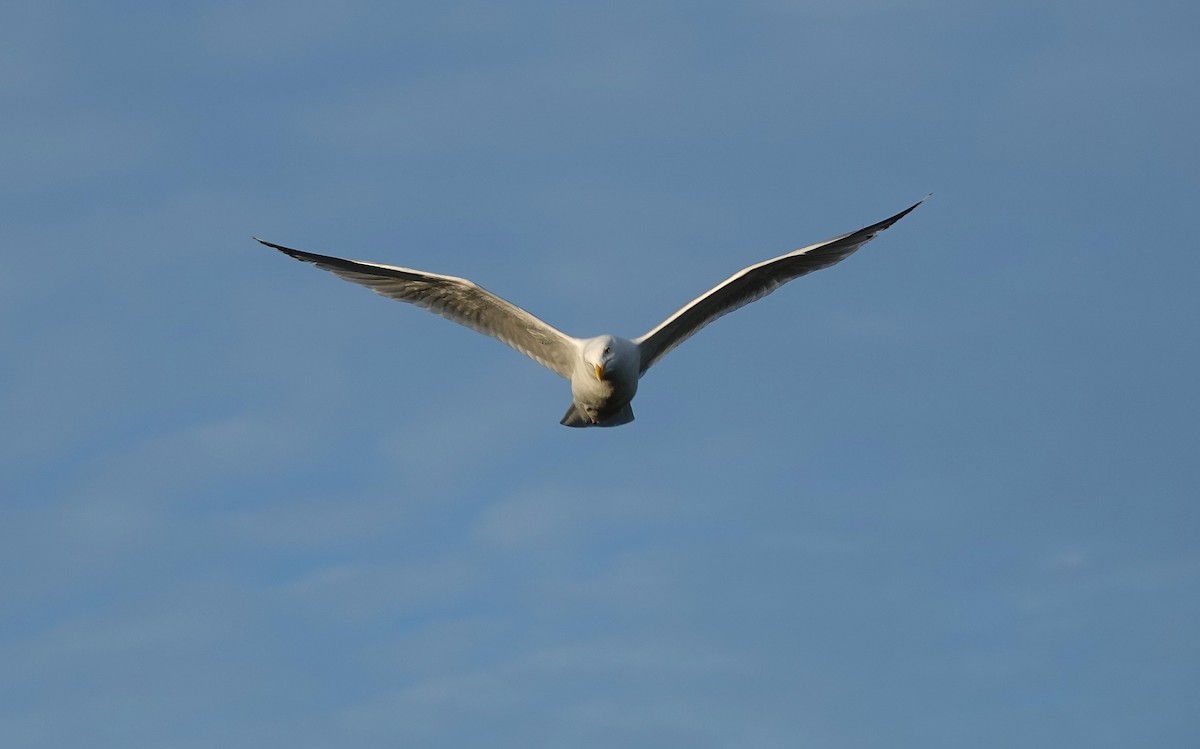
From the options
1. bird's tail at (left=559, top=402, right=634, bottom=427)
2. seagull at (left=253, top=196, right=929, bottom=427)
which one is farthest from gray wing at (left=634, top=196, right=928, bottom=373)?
bird's tail at (left=559, top=402, right=634, bottom=427)

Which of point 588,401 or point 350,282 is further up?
point 350,282

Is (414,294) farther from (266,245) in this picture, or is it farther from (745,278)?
(745,278)

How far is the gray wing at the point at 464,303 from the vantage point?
25984 mm

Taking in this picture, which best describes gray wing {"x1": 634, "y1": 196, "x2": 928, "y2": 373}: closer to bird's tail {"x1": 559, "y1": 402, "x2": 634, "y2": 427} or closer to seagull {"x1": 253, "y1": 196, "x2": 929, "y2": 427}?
seagull {"x1": 253, "y1": 196, "x2": 929, "y2": 427}

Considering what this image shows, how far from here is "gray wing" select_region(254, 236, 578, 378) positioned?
25984 millimetres

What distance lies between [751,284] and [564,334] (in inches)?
126

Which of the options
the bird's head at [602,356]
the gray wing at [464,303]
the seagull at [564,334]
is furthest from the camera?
the gray wing at [464,303]

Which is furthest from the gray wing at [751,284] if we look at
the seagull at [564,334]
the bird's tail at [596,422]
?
the bird's tail at [596,422]

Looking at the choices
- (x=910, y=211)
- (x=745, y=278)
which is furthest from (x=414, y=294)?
(x=910, y=211)

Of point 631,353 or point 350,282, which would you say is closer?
point 631,353

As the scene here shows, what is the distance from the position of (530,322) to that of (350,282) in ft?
10.7

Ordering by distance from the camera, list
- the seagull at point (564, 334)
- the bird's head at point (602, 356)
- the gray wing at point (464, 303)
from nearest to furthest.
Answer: the bird's head at point (602, 356)
the seagull at point (564, 334)
the gray wing at point (464, 303)

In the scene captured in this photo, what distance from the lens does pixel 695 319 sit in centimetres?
2620

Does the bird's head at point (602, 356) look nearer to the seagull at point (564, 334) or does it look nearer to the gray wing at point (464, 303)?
the seagull at point (564, 334)
